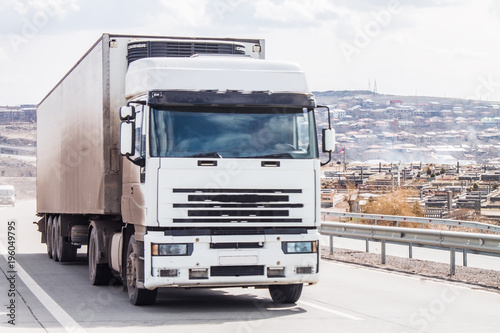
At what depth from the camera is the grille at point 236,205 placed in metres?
11.2

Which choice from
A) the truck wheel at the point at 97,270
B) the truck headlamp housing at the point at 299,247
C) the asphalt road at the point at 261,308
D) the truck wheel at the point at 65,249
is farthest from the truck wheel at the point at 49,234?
the truck headlamp housing at the point at 299,247

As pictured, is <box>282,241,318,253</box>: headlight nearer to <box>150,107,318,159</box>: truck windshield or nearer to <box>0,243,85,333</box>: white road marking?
<box>150,107,318,159</box>: truck windshield

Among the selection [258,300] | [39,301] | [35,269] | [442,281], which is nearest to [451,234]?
[442,281]

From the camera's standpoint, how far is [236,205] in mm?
11320

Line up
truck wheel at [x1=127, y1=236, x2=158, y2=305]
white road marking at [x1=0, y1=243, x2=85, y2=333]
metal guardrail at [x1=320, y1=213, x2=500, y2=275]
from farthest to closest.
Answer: metal guardrail at [x1=320, y1=213, x2=500, y2=275]
truck wheel at [x1=127, y1=236, x2=158, y2=305]
white road marking at [x1=0, y1=243, x2=85, y2=333]

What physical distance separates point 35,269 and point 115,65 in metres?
6.56

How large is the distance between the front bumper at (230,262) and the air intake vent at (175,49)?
3.33 metres

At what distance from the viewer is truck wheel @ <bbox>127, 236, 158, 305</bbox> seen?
11961mm

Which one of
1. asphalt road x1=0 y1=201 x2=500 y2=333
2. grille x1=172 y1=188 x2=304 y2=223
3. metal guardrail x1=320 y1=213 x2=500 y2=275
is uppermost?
grille x1=172 y1=188 x2=304 y2=223

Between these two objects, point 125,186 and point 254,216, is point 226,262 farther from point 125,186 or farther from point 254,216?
point 125,186

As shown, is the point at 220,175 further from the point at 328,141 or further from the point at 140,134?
the point at 328,141

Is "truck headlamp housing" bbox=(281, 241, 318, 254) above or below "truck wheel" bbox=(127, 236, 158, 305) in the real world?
above

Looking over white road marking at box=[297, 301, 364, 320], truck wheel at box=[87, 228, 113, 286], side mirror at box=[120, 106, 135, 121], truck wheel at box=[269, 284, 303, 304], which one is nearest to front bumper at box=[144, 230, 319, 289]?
white road marking at box=[297, 301, 364, 320]

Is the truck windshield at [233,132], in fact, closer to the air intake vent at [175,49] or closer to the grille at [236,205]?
the grille at [236,205]
